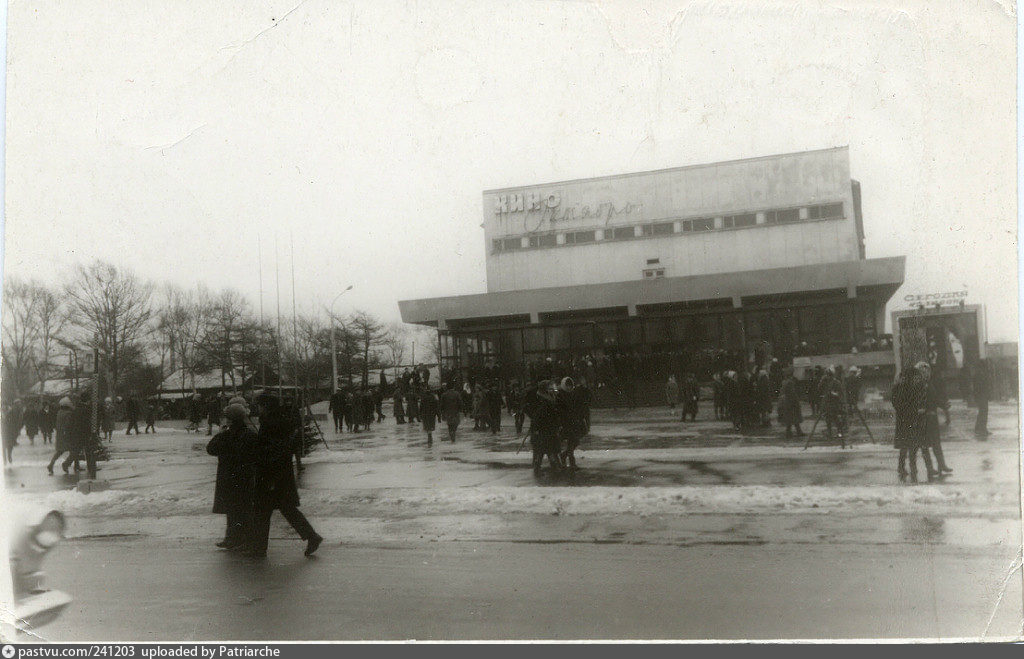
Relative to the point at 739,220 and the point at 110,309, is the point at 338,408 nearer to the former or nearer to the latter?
the point at 110,309

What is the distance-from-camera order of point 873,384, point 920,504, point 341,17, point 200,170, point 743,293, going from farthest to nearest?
point 743,293 → point 873,384 → point 200,170 → point 341,17 → point 920,504

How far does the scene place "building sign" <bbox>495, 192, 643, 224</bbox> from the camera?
9641 mm

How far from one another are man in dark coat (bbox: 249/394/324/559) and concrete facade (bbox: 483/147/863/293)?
3.74m

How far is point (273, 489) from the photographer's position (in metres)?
7.12

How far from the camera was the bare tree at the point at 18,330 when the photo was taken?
314 inches

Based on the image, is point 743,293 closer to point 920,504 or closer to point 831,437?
point 831,437

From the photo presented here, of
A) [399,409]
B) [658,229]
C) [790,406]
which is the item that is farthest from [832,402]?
[399,409]

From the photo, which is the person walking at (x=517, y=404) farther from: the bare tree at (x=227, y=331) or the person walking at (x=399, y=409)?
the bare tree at (x=227, y=331)

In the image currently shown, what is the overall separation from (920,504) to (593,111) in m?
5.36

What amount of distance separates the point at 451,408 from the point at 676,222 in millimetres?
4163

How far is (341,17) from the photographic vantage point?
26.3 ft

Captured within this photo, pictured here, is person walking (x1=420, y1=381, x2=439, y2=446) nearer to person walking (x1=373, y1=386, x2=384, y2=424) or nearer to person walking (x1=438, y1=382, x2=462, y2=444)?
person walking (x1=438, y1=382, x2=462, y2=444)

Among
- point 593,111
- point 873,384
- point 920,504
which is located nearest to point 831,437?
point 873,384

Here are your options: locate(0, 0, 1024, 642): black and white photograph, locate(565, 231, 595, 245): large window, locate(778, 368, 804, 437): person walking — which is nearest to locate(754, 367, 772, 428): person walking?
locate(0, 0, 1024, 642): black and white photograph
